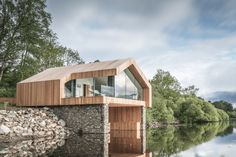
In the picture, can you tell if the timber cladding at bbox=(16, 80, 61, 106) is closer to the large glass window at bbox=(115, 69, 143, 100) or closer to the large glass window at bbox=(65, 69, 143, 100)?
the large glass window at bbox=(65, 69, 143, 100)

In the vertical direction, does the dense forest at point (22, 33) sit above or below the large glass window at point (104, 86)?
above

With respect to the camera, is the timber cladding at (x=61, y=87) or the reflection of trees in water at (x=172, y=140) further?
the timber cladding at (x=61, y=87)

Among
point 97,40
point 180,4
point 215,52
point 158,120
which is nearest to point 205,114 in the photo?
point 158,120

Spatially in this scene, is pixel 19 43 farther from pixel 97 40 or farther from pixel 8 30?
pixel 97 40

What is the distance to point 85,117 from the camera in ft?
64.7

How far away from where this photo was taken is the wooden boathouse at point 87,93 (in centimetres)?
1952

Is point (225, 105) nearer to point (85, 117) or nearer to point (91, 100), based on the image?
point (85, 117)

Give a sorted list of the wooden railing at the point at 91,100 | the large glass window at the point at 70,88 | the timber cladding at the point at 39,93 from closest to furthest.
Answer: the wooden railing at the point at 91,100
the timber cladding at the point at 39,93
the large glass window at the point at 70,88

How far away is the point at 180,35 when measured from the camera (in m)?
19.1

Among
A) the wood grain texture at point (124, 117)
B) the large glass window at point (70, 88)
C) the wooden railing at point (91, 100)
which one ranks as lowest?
the wood grain texture at point (124, 117)

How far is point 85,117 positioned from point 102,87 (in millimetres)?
2001

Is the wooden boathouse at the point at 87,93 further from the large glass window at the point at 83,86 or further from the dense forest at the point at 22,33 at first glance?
the dense forest at the point at 22,33

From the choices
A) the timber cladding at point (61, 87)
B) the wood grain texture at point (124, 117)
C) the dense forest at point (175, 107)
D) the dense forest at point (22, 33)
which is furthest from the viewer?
the dense forest at point (175, 107)

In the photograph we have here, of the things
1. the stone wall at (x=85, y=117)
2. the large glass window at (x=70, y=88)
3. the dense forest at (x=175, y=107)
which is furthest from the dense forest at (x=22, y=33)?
the dense forest at (x=175, y=107)
